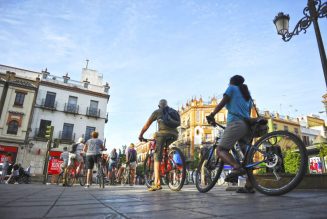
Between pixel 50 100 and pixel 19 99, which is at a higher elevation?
pixel 50 100

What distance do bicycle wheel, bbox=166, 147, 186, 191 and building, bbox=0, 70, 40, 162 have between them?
26.0 meters

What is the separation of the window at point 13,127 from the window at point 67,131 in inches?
192

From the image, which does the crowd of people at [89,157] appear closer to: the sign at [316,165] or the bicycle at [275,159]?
the bicycle at [275,159]

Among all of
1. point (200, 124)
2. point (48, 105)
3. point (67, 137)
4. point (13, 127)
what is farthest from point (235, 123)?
point (200, 124)

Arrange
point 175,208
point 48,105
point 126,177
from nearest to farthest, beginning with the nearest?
1. point 175,208
2. point 126,177
3. point 48,105

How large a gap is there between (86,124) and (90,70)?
951 cm

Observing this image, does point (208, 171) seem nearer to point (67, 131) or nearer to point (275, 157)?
point (275, 157)

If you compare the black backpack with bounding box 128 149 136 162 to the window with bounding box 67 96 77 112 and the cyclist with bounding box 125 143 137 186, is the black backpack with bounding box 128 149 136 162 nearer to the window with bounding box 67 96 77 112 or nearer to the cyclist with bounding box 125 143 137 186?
the cyclist with bounding box 125 143 137 186

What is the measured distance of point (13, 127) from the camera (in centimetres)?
2648

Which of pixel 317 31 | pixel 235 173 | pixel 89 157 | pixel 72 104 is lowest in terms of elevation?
pixel 235 173

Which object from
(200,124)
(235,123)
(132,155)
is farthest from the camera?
(200,124)

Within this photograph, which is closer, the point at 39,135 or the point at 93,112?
the point at 39,135

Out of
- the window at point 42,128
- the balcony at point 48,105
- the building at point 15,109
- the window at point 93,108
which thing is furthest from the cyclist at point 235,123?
the window at point 93,108

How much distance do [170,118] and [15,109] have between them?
2780 cm
